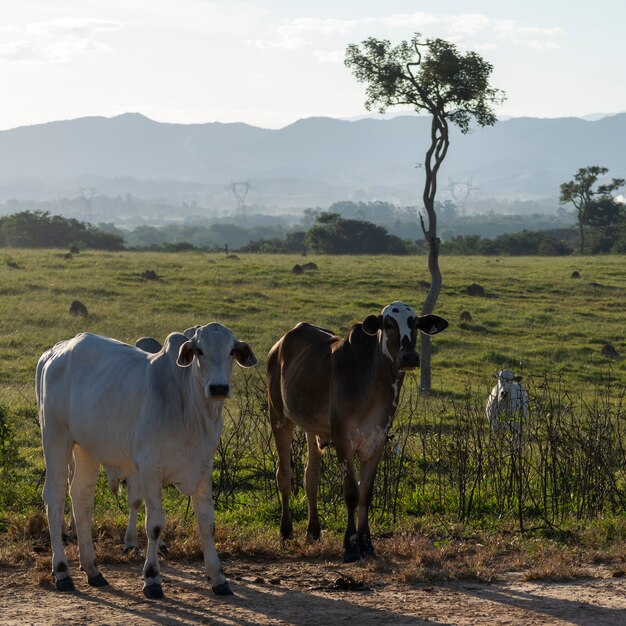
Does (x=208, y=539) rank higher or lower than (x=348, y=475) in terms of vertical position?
lower

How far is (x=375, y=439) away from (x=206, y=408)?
6.68ft

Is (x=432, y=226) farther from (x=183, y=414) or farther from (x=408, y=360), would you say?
(x=183, y=414)

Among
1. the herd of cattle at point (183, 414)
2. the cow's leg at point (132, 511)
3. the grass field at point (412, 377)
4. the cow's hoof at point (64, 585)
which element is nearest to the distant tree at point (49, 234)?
the grass field at point (412, 377)

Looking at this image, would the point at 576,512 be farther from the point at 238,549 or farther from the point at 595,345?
the point at 595,345

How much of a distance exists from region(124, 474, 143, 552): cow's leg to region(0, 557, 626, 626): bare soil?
361 millimetres

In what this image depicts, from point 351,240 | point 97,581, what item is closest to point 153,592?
point 97,581

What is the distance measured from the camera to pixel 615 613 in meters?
7.55

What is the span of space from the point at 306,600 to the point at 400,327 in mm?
2541

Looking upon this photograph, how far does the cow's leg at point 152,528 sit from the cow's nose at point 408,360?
2347mm

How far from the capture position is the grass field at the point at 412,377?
1105 centimetres

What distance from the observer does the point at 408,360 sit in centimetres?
910

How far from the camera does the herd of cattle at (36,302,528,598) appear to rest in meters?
7.96

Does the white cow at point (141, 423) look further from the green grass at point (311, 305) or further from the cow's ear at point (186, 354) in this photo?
the green grass at point (311, 305)

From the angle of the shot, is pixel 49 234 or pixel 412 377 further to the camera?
pixel 49 234
